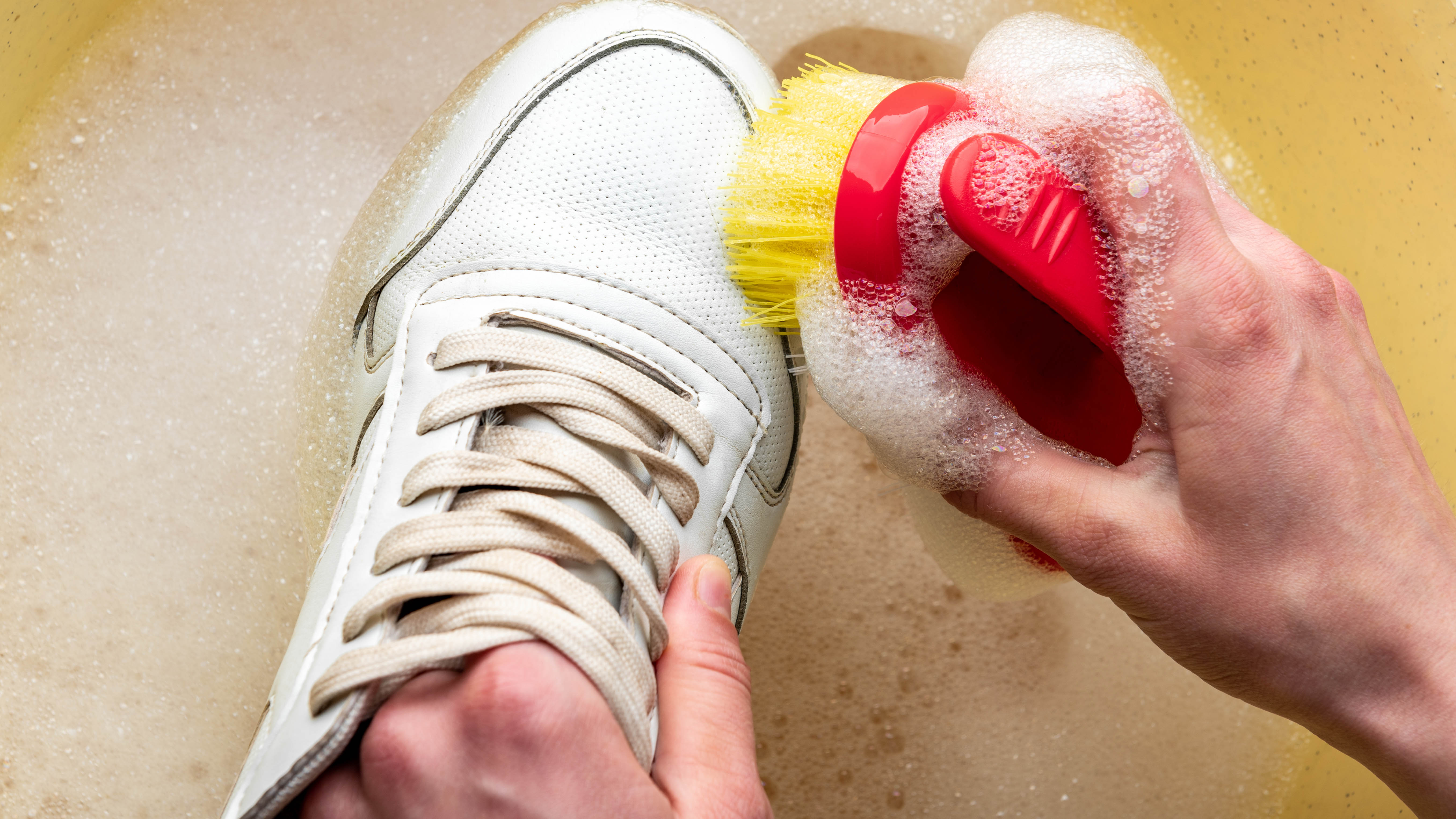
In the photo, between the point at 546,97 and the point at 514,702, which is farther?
the point at 546,97

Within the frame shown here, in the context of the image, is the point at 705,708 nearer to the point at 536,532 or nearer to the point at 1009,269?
the point at 536,532

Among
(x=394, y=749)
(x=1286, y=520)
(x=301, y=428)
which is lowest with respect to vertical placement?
(x=301, y=428)

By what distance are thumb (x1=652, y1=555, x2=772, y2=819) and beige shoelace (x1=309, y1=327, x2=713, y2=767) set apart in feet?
0.04

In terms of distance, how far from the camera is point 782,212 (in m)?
0.55

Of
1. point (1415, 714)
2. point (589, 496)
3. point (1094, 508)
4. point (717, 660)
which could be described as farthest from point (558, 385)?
point (1415, 714)

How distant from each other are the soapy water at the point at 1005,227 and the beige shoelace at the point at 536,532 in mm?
100

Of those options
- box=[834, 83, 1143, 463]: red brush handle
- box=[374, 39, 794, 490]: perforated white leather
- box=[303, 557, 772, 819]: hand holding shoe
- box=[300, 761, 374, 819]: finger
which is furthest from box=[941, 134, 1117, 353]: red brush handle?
box=[300, 761, 374, 819]: finger

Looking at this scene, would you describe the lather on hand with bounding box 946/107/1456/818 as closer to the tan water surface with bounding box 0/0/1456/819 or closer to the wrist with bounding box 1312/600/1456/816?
the wrist with bounding box 1312/600/1456/816

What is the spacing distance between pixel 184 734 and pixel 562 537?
460 mm

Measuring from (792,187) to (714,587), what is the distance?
0.73 feet

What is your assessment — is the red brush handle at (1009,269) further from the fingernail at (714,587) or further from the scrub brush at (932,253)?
the fingernail at (714,587)

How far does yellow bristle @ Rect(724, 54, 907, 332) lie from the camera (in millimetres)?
535

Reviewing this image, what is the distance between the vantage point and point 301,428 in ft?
2.29

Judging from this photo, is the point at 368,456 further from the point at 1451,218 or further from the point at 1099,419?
the point at 1451,218
